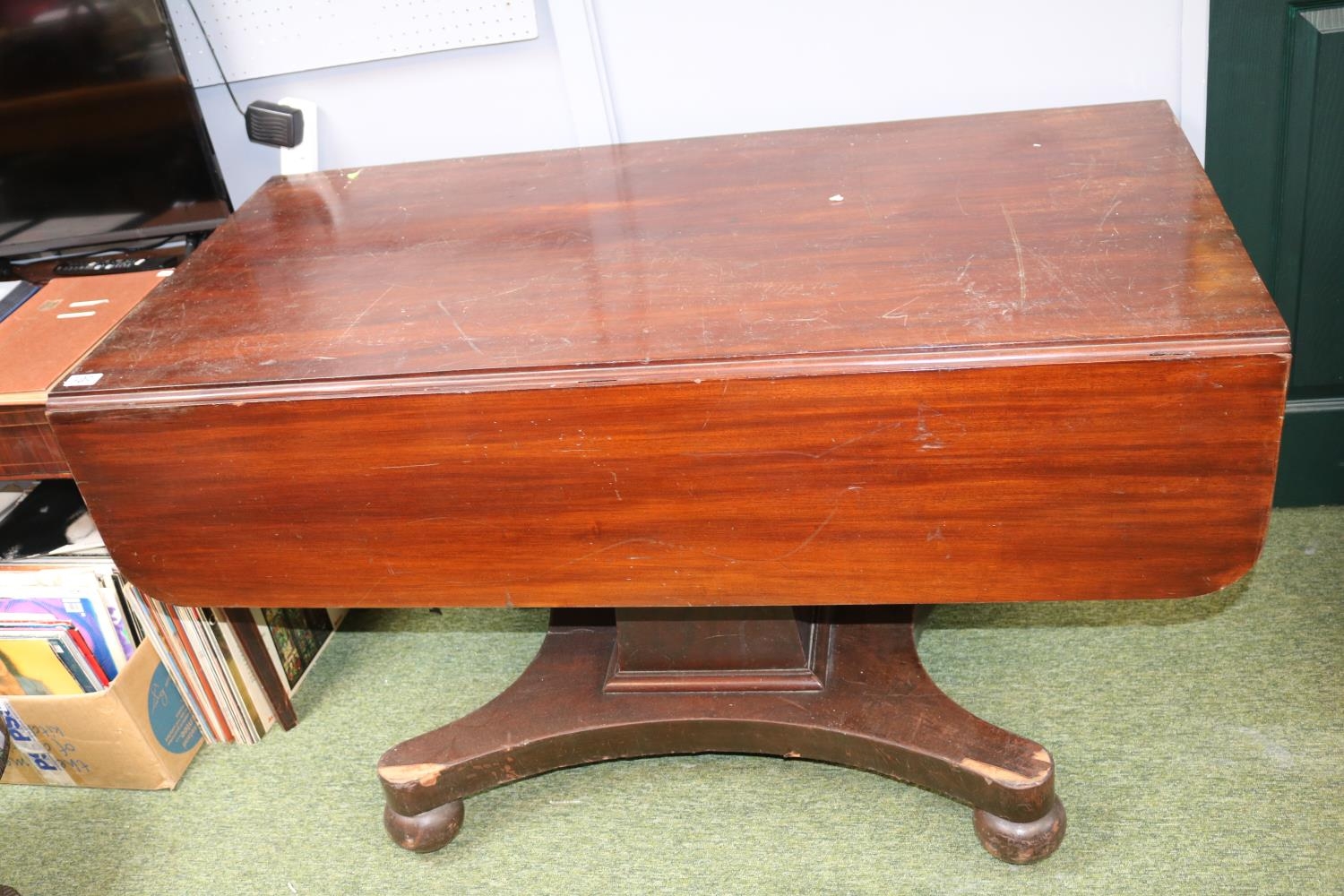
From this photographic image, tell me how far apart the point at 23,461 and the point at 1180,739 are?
1.53 meters

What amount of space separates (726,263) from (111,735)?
3.58ft

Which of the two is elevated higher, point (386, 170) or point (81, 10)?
point (81, 10)

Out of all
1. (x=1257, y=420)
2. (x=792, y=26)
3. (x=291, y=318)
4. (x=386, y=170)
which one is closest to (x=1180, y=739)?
(x=1257, y=420)

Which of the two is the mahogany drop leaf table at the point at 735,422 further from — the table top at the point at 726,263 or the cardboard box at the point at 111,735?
the cardboard box at the point at 111,735

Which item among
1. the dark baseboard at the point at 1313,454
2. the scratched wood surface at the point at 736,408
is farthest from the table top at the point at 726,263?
the dark baseboard at the point at 1313,454

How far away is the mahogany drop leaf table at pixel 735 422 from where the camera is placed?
3.87 ft

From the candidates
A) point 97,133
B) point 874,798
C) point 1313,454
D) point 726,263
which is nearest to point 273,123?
point 97,133

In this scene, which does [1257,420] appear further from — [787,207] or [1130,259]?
[787,207]

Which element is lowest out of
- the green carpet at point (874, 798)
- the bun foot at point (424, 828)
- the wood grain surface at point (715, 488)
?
the green carpet at point (874, 798)

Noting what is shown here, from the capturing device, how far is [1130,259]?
4.17 ft

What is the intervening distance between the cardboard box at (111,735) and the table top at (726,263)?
1.79 ft

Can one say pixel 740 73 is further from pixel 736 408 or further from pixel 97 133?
pixel 97 133

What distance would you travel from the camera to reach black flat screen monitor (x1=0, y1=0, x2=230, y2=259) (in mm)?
1768

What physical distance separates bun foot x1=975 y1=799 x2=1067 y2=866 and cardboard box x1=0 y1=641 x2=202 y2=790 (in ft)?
3.74
